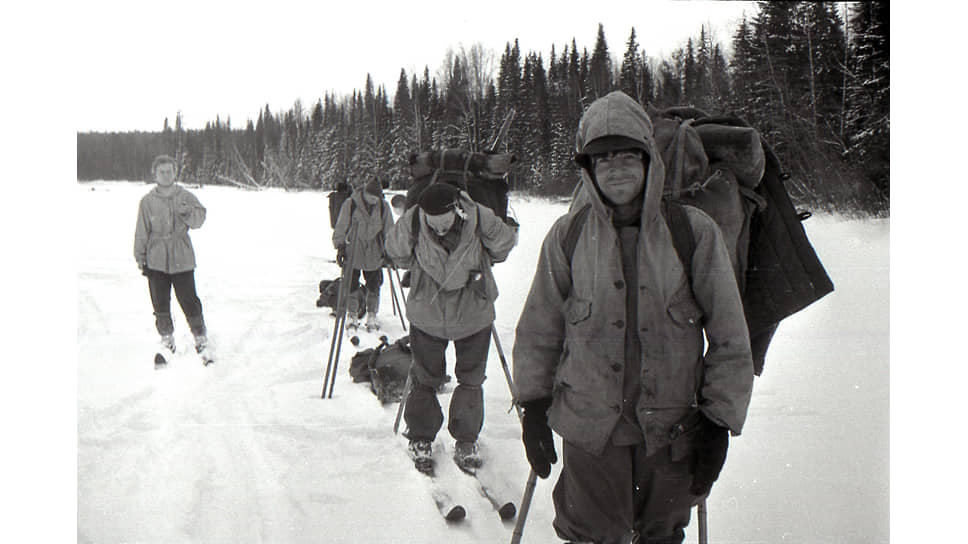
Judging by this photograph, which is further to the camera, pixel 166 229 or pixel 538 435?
pixel 166 229

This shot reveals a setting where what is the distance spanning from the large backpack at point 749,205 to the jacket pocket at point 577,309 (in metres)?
0.50

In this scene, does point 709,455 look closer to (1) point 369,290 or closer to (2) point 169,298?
(2) point 169,298

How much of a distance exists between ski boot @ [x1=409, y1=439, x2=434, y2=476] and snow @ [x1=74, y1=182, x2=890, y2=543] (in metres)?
0.07

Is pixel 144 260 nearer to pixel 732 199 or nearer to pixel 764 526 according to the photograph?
pixel 732 199

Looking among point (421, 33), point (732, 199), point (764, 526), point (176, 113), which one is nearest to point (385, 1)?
point (421, 33)

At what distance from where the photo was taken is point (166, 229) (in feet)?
8.23

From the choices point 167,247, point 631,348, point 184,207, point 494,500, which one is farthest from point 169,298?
point 631,348

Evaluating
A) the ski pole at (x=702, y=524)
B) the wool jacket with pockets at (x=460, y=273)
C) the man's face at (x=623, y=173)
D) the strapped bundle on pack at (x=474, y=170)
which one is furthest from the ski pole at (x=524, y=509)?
the strapped bundle on pack at (x=474, y=170)

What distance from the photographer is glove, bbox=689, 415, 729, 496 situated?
4.90 feet

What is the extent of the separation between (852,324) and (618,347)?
153cm

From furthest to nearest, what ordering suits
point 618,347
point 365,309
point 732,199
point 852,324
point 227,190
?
point 365,309, point 227,190, point 852,324, point 732,199, point 618,347

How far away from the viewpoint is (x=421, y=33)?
8.48 feet

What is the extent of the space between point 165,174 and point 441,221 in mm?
1244

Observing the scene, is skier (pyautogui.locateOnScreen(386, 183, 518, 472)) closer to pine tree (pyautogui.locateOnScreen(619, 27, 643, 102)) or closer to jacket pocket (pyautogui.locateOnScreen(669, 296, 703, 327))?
pine tree (pyautogui.locateOnScreen(619, 27, 643, 102))
